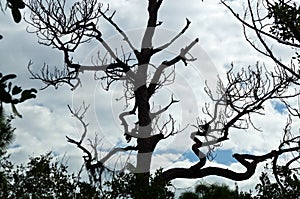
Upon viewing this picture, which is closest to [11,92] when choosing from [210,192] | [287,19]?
[287,19]

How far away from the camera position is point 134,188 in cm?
614

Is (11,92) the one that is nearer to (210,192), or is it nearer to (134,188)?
(134,188)

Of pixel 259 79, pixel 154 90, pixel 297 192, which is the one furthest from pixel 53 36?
pixel 297 192

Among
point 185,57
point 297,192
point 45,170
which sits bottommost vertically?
point 297,192

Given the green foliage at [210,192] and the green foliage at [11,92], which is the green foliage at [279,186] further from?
the green foliage at [11,92]

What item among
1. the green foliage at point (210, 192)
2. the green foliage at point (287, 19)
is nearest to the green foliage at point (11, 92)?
the green foliage at point (287, 19)

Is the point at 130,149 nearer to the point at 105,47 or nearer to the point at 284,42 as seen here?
the point at 105,47

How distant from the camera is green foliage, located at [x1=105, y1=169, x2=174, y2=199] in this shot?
19.8 feet

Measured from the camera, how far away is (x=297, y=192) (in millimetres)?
5410

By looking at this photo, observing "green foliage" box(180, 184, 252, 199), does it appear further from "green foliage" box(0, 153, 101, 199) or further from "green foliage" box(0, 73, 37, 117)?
"green foliage" box(0, 73, 37, 117)

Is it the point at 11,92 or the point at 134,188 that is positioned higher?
the point at 134,188

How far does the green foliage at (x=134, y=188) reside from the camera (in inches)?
237

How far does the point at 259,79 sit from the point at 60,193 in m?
5.38

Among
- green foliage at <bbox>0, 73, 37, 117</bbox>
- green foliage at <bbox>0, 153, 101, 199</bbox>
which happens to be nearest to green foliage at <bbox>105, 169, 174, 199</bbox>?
green foliage at <bbox>0, 153, 101, 199</bbox>
